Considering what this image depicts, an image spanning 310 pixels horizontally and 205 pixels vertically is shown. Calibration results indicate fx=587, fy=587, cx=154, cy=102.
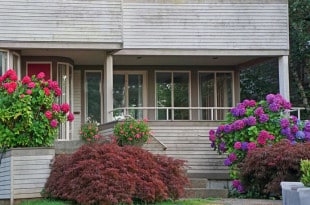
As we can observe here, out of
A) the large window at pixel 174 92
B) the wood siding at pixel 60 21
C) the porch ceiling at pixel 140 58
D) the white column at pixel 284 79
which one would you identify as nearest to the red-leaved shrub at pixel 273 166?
the white column at pixel 284 79

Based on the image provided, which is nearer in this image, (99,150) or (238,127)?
(99,150)

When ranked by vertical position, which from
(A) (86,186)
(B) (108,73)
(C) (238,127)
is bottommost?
(A) (86,186)

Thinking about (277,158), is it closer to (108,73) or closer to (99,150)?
(99,150)

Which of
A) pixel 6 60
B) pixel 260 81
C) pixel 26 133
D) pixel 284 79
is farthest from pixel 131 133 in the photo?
pixel 260 81

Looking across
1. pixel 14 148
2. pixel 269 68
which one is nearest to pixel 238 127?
pixel 14 148

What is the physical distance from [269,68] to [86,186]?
16.6 metres

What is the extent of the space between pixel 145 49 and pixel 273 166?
6.85m

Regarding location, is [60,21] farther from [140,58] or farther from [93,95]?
[93,95]

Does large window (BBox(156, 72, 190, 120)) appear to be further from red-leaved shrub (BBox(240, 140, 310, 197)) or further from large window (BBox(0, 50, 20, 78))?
red-leaved shrub (BBox(240, 140, 310, 197))

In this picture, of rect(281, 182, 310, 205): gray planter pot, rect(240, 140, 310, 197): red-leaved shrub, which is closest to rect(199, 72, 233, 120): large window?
rect(240, 140, 310, 197): red-leaved shrub

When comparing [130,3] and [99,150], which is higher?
[130,3]

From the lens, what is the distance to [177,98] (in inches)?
846

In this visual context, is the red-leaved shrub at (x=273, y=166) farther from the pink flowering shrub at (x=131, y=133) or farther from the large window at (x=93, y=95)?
the large window at (x=93, y=95)

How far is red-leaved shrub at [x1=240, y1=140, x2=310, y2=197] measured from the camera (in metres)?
12.7
